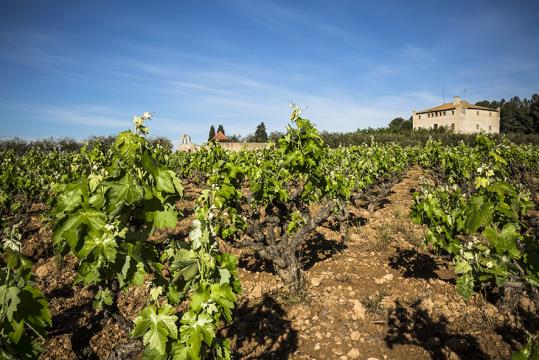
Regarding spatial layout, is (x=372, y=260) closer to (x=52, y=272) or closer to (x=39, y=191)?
(x=52, y=272)

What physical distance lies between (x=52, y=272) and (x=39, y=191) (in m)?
6.00

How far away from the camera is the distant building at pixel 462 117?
63.4m

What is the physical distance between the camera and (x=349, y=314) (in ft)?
17.9

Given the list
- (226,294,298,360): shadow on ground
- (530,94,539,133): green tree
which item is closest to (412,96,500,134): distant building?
(530,94,539,133): green tree

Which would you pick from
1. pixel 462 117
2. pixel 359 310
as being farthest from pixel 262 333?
pixel 462 117

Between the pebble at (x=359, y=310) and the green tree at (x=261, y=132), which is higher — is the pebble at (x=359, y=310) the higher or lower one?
the lower one

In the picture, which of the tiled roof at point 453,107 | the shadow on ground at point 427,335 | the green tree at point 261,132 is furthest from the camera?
the green tree at point 261,132

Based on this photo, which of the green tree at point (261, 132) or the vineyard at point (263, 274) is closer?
the vineyard at point (263, 274)

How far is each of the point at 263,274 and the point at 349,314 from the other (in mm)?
2202

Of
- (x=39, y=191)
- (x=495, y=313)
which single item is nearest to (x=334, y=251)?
(x=495, y=313)

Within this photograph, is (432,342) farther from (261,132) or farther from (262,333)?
(261,132)

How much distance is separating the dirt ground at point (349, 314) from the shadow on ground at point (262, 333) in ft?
0.05

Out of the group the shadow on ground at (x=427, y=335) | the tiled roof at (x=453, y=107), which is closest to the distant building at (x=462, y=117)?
the tiled roof at (x=453, y=107)

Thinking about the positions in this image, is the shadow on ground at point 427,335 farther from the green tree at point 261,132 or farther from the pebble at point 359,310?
the green tree at point 261,132
